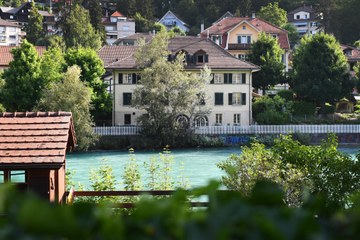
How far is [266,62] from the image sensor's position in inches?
2571

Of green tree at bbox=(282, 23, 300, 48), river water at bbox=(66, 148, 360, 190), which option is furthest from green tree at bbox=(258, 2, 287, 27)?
river water at bbox=(66, 148, 360, 190)

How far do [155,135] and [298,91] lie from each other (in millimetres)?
14712

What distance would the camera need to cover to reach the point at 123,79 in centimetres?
5781

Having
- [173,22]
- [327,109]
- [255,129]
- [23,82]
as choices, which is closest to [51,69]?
[23,82]

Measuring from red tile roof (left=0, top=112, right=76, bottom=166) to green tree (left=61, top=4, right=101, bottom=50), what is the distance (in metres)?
67.9

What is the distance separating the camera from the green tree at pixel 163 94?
51281 millimetres

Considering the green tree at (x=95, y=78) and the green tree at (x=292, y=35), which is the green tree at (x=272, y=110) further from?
the green tree at (x=292, y=35)

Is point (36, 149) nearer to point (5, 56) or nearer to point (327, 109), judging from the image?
point (327, 109)

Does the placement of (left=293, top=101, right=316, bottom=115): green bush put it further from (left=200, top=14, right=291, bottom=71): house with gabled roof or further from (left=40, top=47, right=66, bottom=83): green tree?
(left=40, top=47, right=66, bottom=83): green tree

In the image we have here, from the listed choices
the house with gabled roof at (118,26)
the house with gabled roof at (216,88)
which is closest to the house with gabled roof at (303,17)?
the house with gabled roof at (118,26)

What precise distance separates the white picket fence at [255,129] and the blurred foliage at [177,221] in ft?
167

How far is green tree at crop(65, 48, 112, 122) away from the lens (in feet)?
187

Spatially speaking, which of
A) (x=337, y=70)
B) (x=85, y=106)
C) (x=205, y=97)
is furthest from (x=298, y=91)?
(x=85, y=106)

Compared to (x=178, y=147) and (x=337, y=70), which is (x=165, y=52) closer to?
(x=178, y=147)
